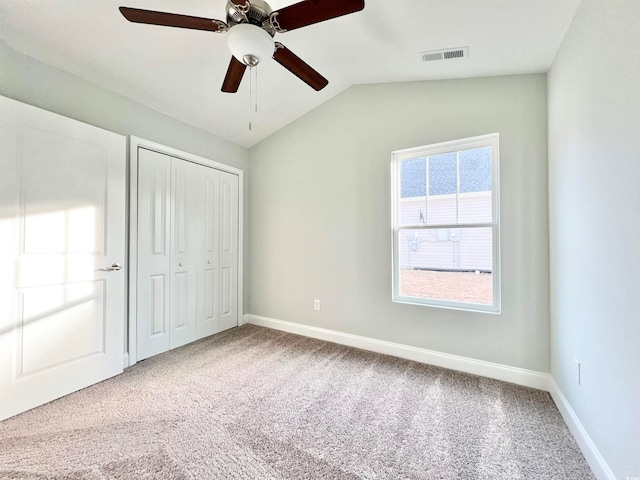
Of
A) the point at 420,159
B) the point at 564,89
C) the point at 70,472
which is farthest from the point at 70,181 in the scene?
the point at 564,89

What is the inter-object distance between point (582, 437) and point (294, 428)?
1.65 metres

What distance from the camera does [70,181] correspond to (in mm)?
2164

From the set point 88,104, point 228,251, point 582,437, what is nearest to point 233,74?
point 88,104

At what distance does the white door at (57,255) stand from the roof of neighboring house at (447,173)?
2.75 metres

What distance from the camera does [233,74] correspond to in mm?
1913

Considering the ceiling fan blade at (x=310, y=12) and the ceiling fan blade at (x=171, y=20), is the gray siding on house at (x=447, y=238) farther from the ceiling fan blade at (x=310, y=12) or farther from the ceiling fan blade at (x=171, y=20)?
the ceiling fan blade at (x=171, y=20)

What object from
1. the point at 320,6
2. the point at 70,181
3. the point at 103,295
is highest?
the point at 320,6

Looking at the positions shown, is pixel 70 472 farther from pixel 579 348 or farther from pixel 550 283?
pixel 550 283

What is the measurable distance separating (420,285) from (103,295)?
115 inches

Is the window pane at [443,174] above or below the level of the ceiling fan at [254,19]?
below

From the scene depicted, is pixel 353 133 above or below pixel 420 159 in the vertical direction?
above

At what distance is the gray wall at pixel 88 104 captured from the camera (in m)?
2.00

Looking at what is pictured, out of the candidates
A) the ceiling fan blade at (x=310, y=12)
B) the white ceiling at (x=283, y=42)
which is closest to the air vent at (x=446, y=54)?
the white ceiling at (x=283, y=42)

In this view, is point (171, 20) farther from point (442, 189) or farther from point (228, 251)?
point (228, 251)
